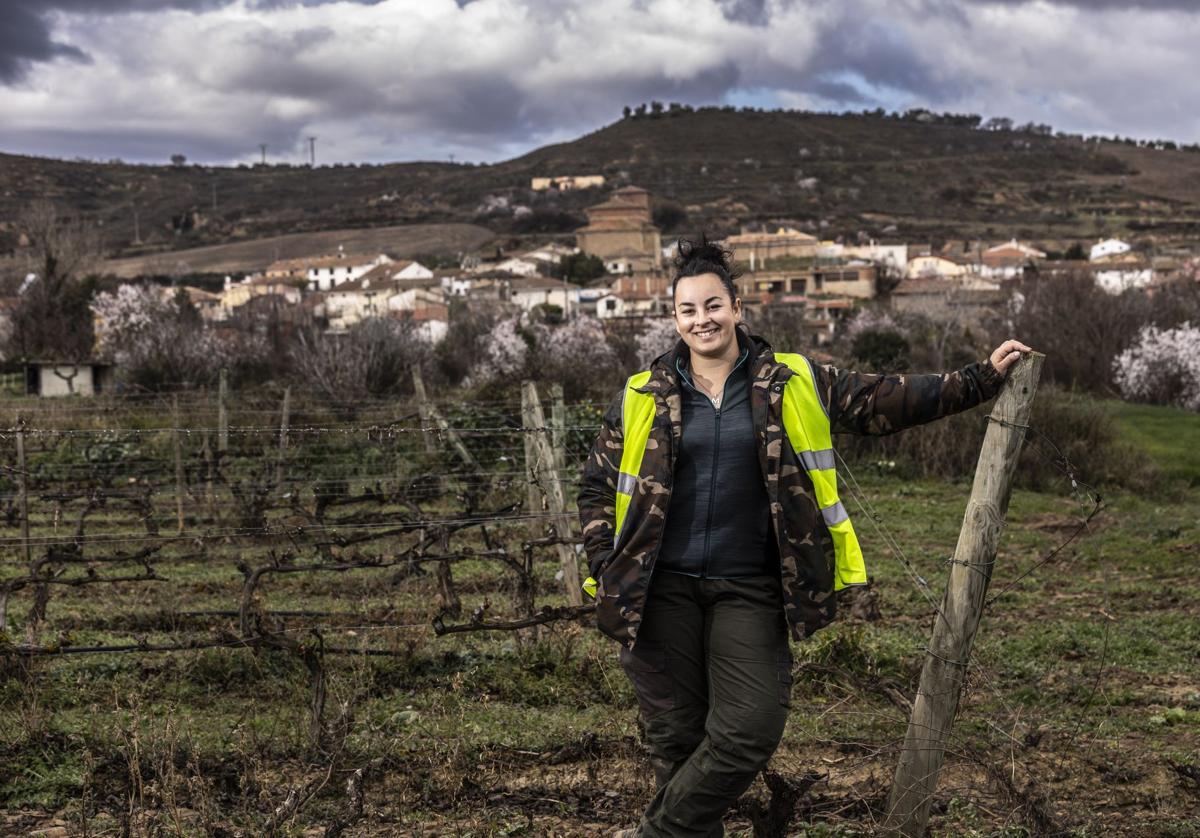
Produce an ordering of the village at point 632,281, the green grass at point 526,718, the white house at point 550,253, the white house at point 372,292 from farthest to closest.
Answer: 1. the white house at point 550,253
2. the white house at point 372,292
3. the village at point 632,281
4. the green grass at point 526,718

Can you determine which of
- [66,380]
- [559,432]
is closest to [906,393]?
[559,432]

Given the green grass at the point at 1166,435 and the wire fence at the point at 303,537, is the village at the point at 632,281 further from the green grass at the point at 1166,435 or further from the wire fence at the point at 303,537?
the wire fence at the point at 303,537

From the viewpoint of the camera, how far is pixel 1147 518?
46.8ft

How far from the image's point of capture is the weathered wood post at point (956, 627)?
3.80 meters

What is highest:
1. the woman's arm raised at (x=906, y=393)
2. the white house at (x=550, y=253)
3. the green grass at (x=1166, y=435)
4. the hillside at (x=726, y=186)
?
the hillside at (x=726, y=186)

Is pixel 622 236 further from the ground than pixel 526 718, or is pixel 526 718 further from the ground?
pixel 622 236

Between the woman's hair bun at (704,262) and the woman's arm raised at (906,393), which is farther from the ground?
the woman's hair bun at (704,262)

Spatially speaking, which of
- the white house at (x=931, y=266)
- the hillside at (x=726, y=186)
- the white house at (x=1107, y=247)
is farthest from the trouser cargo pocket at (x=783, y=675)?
the hillside at (x=726, y=186)

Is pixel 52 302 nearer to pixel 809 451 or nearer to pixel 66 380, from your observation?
pixel 66 380

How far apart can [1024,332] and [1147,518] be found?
2240 centimetres

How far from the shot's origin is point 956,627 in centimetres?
383

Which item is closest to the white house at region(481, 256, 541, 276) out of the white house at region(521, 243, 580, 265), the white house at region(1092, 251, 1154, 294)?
the white house at region(521, 243, 580, 265)

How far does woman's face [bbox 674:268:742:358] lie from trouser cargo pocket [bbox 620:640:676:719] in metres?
0.92

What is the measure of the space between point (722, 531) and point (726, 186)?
127m
